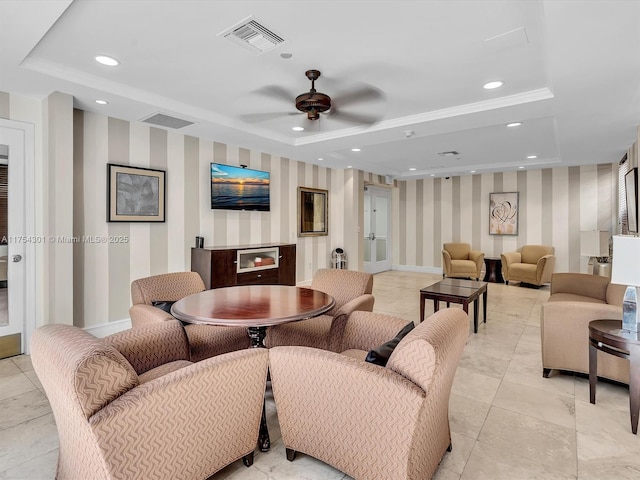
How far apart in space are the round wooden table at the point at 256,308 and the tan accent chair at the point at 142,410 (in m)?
0.27

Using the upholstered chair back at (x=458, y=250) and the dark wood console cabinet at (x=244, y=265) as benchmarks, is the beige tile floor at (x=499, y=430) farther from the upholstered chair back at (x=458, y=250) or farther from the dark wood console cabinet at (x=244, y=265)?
the upholstered chair back at (x=458, y=250)

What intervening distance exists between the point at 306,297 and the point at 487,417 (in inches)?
59.1

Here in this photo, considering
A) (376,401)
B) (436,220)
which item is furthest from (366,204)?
(376,401)

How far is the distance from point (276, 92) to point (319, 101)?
2.54ft

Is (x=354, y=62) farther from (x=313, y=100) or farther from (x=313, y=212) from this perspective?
(x=313, y=212)

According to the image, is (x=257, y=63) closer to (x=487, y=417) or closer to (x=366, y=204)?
(x=487, y=417)

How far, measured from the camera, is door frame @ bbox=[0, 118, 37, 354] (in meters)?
3.46

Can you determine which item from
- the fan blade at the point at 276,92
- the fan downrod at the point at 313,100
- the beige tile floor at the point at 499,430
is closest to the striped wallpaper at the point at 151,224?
the beige tile floor at the point at 499,430

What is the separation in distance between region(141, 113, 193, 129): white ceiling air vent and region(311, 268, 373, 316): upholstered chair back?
252 cm

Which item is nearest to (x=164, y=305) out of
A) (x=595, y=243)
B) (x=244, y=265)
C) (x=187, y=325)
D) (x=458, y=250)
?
(x=187, y=325)

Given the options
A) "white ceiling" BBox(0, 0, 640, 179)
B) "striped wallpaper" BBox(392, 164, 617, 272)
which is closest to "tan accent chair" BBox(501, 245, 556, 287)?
"striped wallpaper" BBox(392, 164, 617, 272)

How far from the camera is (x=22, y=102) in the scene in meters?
3.45

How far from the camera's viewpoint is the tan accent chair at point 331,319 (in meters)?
2.72

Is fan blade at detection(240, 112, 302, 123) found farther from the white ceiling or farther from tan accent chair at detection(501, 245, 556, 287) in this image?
tan accent chair at detection(501, 245, 556, 287)
